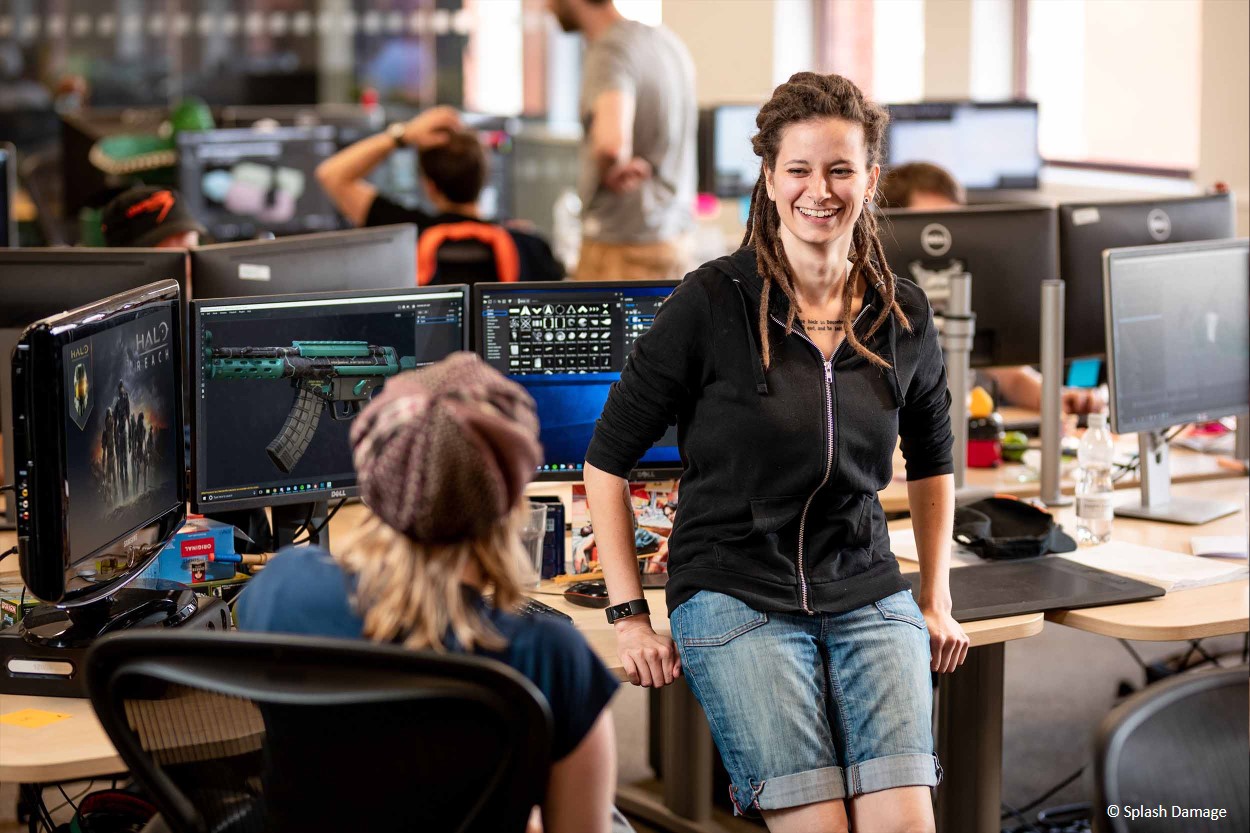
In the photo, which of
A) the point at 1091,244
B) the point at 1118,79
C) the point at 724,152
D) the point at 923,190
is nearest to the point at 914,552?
the point at 1091,244

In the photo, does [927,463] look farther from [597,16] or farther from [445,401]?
[597,16]

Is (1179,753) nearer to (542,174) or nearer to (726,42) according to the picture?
(542,174)

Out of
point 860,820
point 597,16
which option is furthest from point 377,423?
point 597,16

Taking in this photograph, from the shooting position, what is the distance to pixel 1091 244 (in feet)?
9.29

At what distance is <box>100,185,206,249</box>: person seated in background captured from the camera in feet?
10.1

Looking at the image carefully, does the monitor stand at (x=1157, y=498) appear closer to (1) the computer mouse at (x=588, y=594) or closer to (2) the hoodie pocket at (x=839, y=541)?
(2) the hoodie pocket at (x=839, y=541)

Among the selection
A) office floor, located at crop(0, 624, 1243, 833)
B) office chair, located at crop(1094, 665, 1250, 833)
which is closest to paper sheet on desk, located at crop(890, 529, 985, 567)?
office floor, located at crop(0, 624, 1243, 833)

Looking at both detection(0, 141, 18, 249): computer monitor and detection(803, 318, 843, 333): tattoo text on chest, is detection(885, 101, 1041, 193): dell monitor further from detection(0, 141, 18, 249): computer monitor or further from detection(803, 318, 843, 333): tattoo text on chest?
detection(803, 318, 843, 333): tattoo text on chest

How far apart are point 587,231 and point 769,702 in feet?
9.67

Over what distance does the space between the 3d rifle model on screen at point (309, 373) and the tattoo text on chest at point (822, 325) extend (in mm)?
633

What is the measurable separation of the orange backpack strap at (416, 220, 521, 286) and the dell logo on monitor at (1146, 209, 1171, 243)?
5.06ft

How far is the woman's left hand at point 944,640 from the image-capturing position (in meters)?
1.90

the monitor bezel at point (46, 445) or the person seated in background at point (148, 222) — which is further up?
the person seated in background at point (148, 222)

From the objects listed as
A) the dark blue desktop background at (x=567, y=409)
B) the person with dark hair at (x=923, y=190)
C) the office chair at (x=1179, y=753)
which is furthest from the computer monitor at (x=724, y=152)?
the office chair at (x=1179, y=753)
